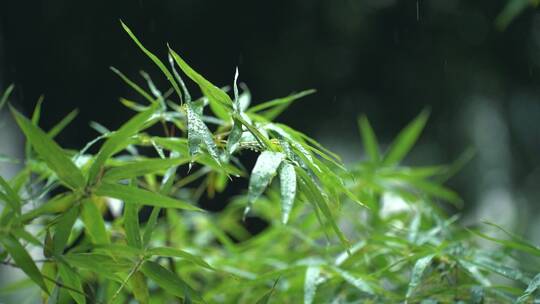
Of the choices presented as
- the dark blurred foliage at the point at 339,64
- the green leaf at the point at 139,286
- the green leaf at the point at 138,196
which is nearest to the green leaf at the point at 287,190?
the green leaf at the point at 138,196

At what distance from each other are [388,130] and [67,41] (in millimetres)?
1387

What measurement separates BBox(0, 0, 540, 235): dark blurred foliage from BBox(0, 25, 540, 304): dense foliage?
114 cm

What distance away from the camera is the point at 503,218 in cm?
296

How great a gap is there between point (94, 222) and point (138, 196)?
A: 4.1 inches

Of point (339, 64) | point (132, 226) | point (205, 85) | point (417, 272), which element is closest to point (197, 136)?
point (205, 85)

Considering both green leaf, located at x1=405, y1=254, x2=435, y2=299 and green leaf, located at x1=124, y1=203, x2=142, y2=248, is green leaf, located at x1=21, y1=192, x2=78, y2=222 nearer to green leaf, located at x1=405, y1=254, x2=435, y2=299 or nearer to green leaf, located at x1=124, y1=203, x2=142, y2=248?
green leaf, located at x1=124, y1=203, x2=142, y2=248

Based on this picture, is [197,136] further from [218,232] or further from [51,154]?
[218,232]

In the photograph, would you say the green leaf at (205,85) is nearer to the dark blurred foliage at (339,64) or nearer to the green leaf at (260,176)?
the green leaf at (260,176)

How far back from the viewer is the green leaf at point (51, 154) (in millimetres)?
729

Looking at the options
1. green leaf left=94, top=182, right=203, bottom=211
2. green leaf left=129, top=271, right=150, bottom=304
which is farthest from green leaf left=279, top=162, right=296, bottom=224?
green leaf left=129, top=271, right=150, bottom=304

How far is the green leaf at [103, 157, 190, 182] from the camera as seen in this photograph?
31.8 inches

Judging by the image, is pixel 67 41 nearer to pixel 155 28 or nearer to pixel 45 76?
pixel 45 76

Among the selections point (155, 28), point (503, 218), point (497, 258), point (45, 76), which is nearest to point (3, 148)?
point (45, 76)

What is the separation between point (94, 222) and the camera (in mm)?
870
